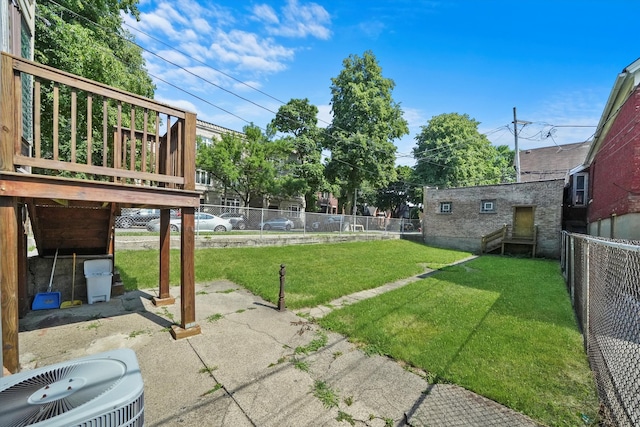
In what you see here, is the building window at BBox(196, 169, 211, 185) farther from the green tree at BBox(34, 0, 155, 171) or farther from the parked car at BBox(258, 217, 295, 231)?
the parked car at BBox(258, 217, 295, 231)

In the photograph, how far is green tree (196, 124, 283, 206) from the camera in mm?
20344

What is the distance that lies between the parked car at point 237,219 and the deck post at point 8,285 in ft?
31.6

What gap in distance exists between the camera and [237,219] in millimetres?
12914

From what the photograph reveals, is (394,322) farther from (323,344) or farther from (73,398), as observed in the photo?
(73,398)

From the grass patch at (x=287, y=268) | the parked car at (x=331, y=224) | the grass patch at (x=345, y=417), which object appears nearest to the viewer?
the grass patch at (x=345, y=417)

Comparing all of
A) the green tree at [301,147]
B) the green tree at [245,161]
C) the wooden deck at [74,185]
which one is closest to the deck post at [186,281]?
the wooden deck at [74,185]

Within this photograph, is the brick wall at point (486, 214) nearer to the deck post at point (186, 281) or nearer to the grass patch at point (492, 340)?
the grass patch at point (492, 340)

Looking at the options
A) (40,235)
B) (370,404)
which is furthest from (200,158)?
(370,404)

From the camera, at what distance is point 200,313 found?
4441 mm

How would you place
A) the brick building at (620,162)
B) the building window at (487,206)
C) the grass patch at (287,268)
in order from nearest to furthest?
the grass patch at (287,268)
the brick building at (620,162)
the building window at (487,206)

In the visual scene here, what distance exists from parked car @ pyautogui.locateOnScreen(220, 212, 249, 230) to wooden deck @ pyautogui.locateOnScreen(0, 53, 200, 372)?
282 inches

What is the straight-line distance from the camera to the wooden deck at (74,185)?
246 cm

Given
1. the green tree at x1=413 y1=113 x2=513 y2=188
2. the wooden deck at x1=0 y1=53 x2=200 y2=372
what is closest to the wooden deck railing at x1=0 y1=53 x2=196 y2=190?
the wooden deck at x1=0 y1=53 x2=200 y2=372

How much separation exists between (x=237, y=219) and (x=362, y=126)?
13783mm
